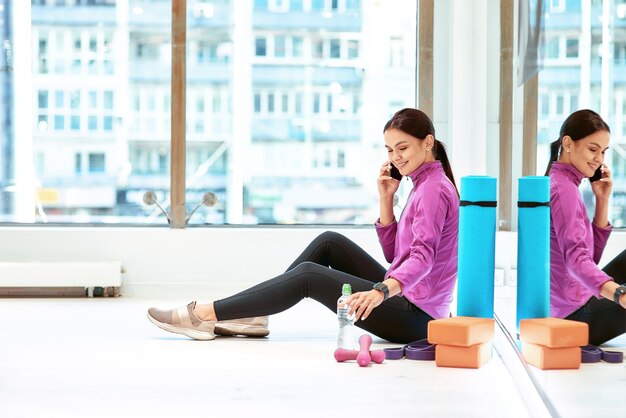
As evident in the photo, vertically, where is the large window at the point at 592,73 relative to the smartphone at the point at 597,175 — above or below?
above

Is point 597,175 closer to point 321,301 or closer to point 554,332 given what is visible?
point 554,332

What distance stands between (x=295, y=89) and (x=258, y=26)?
463 millimetres

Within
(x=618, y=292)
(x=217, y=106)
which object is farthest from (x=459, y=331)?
(x=217, y=106)

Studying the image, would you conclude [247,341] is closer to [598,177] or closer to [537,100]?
[537,100]

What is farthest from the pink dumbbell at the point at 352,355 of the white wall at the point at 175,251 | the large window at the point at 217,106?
the large window at the point at 217,106

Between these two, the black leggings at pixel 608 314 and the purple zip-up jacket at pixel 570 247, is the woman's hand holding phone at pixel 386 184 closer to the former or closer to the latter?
the purple zip-up jacket at pixel 570 247

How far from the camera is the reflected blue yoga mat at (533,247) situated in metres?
2.95

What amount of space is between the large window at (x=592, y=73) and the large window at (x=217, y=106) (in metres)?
3.49

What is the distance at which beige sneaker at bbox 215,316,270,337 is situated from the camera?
3766 millimetres

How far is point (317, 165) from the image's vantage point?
6090 mm

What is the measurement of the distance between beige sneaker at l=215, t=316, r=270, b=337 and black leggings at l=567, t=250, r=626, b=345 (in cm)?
173

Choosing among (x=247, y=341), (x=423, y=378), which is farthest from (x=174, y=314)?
(x=423, y=378)

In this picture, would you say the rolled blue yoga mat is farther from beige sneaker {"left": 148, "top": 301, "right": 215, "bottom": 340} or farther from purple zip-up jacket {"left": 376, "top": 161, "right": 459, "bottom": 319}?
beige sneaker {"left": 148, "top": 301, "right": 215, "bottom": 340}

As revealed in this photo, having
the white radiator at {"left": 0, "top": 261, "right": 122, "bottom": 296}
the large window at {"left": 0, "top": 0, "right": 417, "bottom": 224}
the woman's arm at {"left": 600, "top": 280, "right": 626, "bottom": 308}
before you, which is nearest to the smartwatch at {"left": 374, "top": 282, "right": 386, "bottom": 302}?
the woman's arm at {"left": 600, "top": 280, "right": 626, "bottom": 308}
